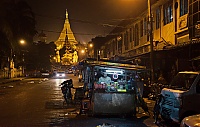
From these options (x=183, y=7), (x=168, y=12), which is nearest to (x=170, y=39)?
(x=168, y=12)

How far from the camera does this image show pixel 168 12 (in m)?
25.0

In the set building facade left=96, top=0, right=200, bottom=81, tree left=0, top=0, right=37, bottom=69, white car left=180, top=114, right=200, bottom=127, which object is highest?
tree left=0, top=0, right=37, bottom=69

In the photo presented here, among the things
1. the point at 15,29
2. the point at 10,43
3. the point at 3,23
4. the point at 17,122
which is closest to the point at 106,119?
the point at 17,122

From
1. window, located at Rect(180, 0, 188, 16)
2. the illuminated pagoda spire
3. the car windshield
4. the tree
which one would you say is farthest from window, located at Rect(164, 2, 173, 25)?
the illuminated pagoda spire

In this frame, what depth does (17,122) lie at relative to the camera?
1091cm

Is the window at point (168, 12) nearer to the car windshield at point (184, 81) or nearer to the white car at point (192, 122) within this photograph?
the car windshield at point (184, 81)

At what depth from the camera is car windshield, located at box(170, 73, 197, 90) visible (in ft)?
31.8

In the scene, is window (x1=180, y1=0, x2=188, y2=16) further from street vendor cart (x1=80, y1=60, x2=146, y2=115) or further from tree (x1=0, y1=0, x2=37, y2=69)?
tree (x1=0, y1=0, x2=37, y2=69)

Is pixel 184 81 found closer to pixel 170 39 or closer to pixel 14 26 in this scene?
pixel 170 39

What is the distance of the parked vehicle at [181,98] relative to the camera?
9000 millimetres

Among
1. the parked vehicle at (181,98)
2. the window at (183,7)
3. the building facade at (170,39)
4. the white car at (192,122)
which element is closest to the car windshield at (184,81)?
the parked vehicle at (181,98)

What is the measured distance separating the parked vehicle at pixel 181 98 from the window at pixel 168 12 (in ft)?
48.3

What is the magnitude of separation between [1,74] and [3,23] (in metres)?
9.16

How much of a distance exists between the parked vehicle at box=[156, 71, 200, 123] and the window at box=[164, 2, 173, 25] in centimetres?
1471
